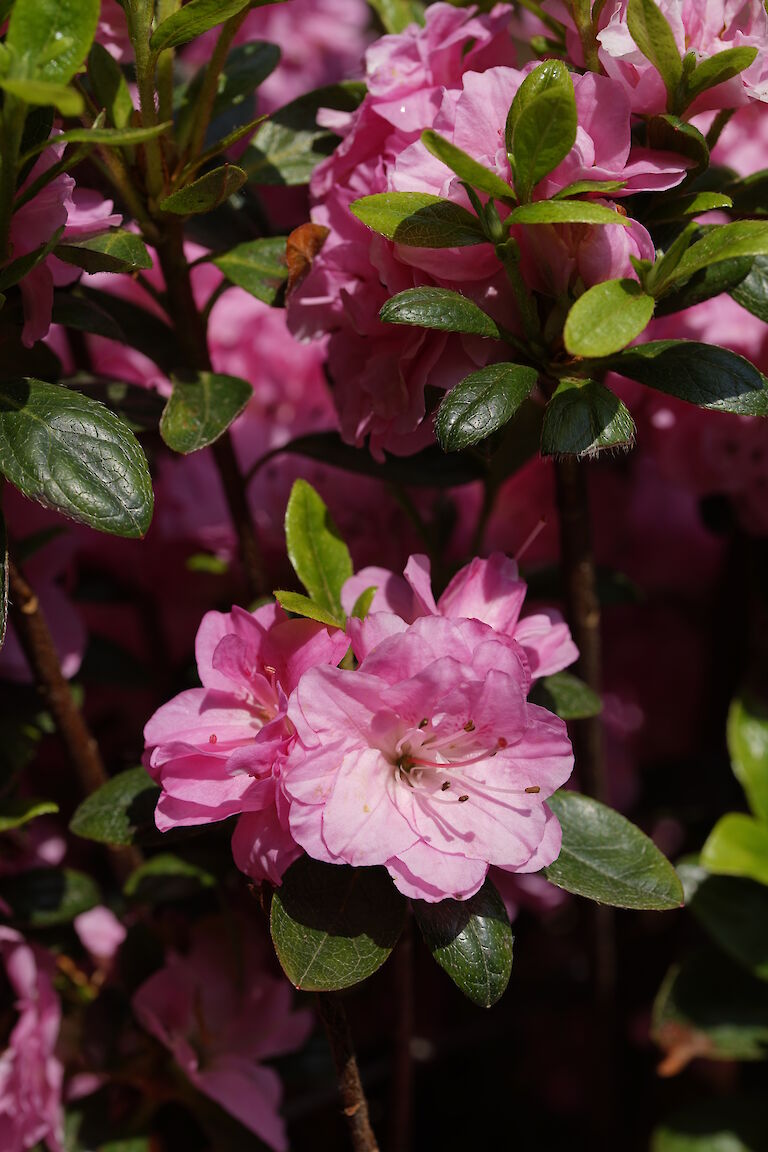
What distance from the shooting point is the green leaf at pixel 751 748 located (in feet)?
3.74

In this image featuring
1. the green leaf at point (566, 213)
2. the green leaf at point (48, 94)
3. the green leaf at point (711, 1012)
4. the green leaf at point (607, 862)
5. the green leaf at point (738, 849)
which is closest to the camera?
the green leaf at point (48, 94)

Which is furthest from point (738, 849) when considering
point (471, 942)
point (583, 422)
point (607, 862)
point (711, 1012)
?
point (583, 422)

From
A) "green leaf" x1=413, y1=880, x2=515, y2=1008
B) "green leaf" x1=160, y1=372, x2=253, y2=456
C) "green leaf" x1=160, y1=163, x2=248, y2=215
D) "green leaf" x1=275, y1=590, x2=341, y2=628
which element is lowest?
"green leaf" x1=413, y1=880, x2=515, y2=1008

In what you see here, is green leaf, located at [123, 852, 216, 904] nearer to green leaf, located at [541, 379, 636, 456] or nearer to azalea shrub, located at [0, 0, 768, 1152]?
azalea shrub, located at [0, 0, 768, 1152]

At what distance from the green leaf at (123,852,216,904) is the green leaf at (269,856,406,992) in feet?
0.87

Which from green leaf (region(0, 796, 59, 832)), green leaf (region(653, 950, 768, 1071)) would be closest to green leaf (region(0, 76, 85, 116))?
green leaf (region(0, 796, 59, 832))

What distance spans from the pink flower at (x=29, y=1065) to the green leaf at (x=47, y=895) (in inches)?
0.9

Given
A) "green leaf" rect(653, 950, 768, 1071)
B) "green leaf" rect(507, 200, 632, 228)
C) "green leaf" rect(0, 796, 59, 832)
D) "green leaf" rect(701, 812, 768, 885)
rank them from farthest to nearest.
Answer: "green leaf" rect(653, 950, 768, 1071)
"green leaf" rect(701, 812, 768, 885)
"green leaf" rect(0, 796, 59, 832)
"green leaf" rect(507, 200, 632, 228)

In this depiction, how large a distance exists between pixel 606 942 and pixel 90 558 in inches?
27.9

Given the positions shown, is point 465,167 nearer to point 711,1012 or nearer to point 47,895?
point 47,895

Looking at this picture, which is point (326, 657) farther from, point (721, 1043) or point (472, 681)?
point (721, 1043)

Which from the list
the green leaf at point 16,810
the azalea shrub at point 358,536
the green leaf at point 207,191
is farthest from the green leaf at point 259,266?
the green leaf at point 16,810

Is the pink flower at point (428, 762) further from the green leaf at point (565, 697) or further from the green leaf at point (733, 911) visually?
the green leaf at point (733, 911)

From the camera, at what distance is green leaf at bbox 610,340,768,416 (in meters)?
0.73
